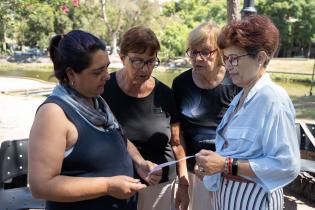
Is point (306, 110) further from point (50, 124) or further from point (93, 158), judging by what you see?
point (50, 124)

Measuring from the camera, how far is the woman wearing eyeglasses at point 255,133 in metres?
1.79

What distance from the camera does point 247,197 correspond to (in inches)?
76.2

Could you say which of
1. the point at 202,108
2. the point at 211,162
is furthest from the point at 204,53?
the point at 211,162

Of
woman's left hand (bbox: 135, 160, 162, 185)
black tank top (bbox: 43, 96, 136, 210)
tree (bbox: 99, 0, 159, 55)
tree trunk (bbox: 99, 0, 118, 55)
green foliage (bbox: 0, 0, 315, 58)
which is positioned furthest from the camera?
tree (bbox: 99, 0, 159, 55)

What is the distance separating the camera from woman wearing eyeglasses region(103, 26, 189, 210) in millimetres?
2506

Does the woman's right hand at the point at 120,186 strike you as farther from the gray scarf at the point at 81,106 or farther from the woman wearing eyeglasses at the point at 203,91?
the woman wearing eyeglasses at the point at 203,91

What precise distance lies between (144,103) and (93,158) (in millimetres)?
911

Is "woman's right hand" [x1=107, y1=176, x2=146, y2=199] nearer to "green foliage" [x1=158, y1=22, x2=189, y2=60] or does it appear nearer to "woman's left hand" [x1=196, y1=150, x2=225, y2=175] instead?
"woman's left hand" [x1=196, y1=150, x2=225, y2=175]

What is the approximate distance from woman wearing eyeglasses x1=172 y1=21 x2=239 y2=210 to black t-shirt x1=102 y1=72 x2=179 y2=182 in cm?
17

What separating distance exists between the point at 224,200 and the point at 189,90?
96 cm

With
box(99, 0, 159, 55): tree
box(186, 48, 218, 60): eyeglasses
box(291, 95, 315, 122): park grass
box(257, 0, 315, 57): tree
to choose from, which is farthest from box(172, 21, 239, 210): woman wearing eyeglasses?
box(99, 0, 159, 55): tree

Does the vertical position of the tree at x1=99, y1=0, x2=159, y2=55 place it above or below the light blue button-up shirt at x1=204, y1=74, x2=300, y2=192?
below

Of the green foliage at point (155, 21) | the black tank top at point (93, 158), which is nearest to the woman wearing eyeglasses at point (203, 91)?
the black tank top at point (93, 158)

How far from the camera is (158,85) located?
107 inches
